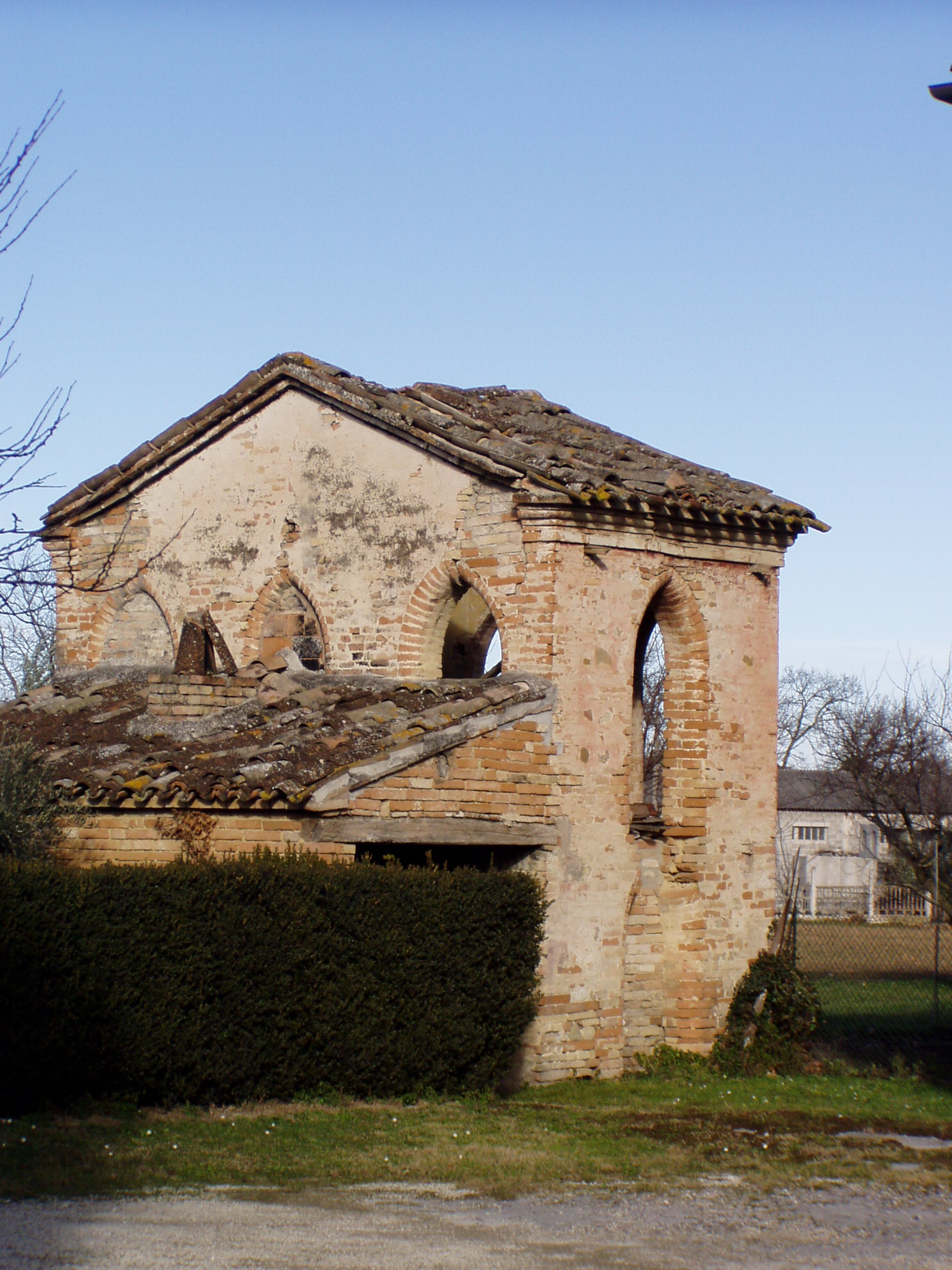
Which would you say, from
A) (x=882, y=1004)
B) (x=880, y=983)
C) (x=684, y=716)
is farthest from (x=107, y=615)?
(x=880, y=983)

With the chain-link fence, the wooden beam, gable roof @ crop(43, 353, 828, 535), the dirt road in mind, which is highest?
gable roof @ crop(43, 353, 828, 535)

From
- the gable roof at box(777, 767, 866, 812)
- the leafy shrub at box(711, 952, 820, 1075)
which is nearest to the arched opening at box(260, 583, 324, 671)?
the leafy shrub at box(711, 952, 820, 1075)

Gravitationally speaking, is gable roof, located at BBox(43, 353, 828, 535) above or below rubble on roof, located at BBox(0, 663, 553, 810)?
above

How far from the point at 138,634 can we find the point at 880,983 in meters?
14.9

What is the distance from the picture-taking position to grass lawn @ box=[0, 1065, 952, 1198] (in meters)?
9.04

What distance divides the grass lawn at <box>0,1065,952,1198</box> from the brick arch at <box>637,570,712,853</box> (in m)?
2.75

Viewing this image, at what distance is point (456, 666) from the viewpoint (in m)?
17.3

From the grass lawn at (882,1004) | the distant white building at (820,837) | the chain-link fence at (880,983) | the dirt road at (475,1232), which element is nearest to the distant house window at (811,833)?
the distant white building at (820,837)

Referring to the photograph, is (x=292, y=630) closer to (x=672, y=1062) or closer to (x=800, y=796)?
(x=672, y=1062)

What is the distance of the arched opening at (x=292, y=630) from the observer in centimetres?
1627

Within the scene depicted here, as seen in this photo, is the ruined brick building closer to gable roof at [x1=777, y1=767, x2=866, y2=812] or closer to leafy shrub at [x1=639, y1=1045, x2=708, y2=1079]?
leafy shrub at [x1=639, y1=1045, x2=708, y2=1079]

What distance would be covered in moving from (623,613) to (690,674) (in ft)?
→ 4.35

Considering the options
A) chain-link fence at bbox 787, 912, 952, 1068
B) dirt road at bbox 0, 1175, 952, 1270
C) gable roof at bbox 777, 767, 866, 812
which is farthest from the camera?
gable roof at bbox 777, 767, 866, 812

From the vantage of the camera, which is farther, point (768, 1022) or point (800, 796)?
point (800, 796)
